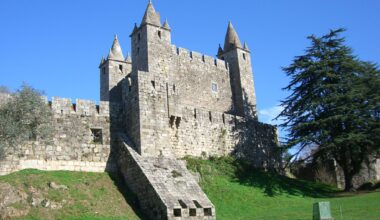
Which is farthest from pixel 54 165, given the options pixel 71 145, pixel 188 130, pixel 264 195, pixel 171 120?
pixel 264 195

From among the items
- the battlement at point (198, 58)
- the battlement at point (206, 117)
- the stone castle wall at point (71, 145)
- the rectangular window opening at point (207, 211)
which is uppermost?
the battlement at point (198, 58)

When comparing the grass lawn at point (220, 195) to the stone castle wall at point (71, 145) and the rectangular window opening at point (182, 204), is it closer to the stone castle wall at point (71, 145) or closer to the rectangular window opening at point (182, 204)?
the stone castle wall at point (71, 145)

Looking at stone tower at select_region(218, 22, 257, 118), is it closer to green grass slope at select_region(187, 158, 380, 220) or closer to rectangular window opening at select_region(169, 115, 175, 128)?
green grass slope at select_region(187, 158, 380, 220)

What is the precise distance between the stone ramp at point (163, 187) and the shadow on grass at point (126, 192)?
205 millimetres

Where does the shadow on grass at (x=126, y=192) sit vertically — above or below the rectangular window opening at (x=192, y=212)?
above

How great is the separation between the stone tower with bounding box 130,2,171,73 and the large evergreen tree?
9.06m

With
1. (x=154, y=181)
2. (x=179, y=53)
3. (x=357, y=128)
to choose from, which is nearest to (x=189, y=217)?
(x=154, y=181)

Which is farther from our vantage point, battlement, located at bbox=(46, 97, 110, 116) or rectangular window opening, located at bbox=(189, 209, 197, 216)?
battlement, located at bbox=(46, 97, 110, 116)

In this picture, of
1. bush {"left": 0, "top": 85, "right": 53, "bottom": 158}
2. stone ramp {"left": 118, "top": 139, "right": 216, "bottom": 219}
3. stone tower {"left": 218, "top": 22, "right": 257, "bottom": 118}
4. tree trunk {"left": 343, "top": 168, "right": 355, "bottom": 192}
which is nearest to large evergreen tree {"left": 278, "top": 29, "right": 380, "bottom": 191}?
tree trunk {"left": 343, "top": 168, "right": 355, "bottom": 192}

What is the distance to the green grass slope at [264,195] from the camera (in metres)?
21.4

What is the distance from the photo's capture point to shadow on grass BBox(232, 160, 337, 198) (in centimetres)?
2775

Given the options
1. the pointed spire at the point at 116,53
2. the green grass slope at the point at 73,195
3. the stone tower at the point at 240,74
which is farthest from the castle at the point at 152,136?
the stone tower at the point at 240,74

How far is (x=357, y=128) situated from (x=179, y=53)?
45.4 ft

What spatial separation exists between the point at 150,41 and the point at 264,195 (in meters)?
13.3
